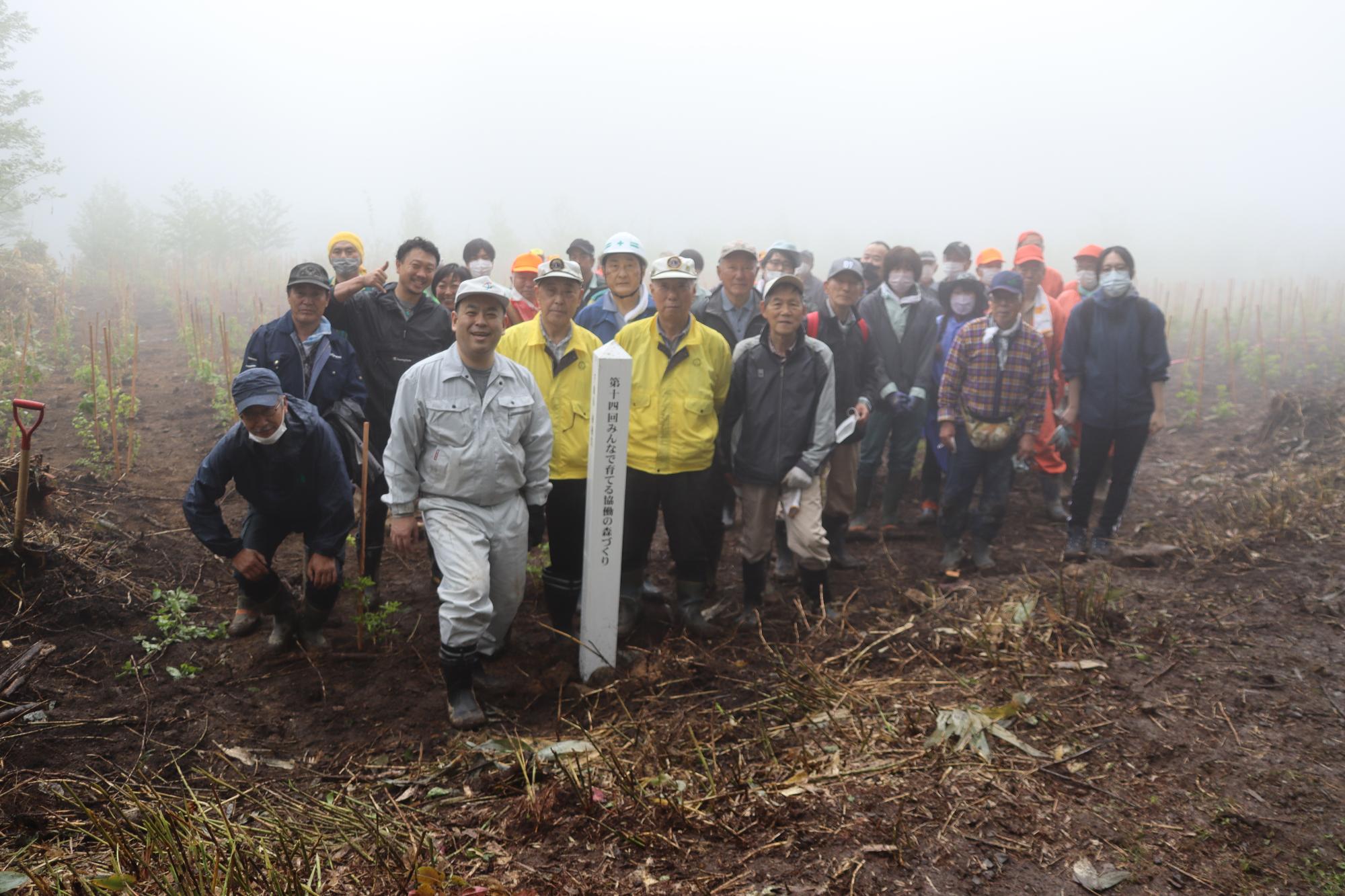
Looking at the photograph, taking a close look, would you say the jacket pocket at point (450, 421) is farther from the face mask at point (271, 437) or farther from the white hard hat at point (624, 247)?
the white hard hat at point (624, 247)

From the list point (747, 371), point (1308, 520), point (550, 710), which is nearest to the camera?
point (550, 710)

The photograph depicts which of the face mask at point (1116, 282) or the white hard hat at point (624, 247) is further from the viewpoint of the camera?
the face mask at point (1116, 282)

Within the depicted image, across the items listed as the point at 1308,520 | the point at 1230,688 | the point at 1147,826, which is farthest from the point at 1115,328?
the point at 1147,826

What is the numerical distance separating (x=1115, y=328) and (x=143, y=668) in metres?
6.46

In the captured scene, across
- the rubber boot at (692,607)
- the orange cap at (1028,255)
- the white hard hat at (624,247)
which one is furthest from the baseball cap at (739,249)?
the orange cap at (1028,255)

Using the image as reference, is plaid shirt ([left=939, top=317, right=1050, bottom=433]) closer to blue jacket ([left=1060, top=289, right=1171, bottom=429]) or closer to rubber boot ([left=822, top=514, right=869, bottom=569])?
blue jacket ([left=1060, top=289, right=1171, bottom=429])

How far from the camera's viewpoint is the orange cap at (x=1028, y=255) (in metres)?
6.83

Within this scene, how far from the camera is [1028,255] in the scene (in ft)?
22.8

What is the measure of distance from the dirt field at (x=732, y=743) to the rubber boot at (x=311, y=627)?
0.35ft

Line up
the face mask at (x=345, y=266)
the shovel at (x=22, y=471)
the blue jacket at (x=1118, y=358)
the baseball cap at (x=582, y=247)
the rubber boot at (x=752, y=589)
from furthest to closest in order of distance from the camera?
the baseball cap at (x=582, y=247) → the blue jacket at (x=1118, y=358) → the face mask at (x=345, y=266) → the rubber boot at (x=752, y=589) → the shovel at (x=22, y=471)

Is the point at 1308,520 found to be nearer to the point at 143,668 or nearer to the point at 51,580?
the point at 143,668

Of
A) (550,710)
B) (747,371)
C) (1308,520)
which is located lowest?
(550,710)

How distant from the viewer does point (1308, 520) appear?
562cm

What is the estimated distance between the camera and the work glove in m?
6.18
